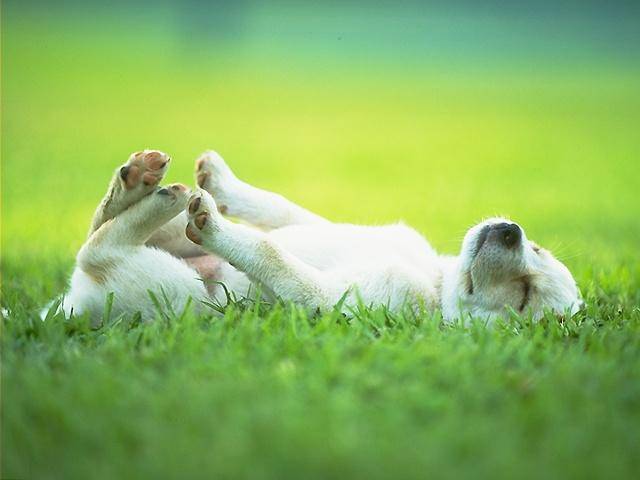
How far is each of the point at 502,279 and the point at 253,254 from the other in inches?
42.3

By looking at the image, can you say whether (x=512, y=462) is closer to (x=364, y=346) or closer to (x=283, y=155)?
(x=364, y=346)

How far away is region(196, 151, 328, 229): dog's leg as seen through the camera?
450 cm

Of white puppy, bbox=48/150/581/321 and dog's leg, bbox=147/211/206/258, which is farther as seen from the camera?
dog's leg, bbox=147/211/206/258

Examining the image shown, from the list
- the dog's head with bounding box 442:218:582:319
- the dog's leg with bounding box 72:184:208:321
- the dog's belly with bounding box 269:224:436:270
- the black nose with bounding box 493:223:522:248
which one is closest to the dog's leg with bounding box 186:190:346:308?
the dog's leg with bounding box 72:184:208:321

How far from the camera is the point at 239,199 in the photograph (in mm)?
4504

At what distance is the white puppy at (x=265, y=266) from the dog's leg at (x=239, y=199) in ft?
1.15

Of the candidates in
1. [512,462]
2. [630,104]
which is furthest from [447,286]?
[630,104]

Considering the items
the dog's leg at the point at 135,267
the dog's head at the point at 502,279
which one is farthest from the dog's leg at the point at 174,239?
the dog's head at the point at 502,279

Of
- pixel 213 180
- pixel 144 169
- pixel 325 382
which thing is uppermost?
pixel 144 169

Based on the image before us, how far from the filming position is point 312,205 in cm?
866

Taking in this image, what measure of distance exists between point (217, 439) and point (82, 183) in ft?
25.1

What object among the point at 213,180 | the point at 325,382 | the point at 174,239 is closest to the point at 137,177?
the point at 174,239

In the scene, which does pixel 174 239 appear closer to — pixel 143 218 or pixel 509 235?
pixel 143 218

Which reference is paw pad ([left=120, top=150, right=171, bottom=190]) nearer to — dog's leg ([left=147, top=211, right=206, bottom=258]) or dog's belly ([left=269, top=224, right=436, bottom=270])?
dog's leg ([left=147, top=211, right=206, bottom=258])
